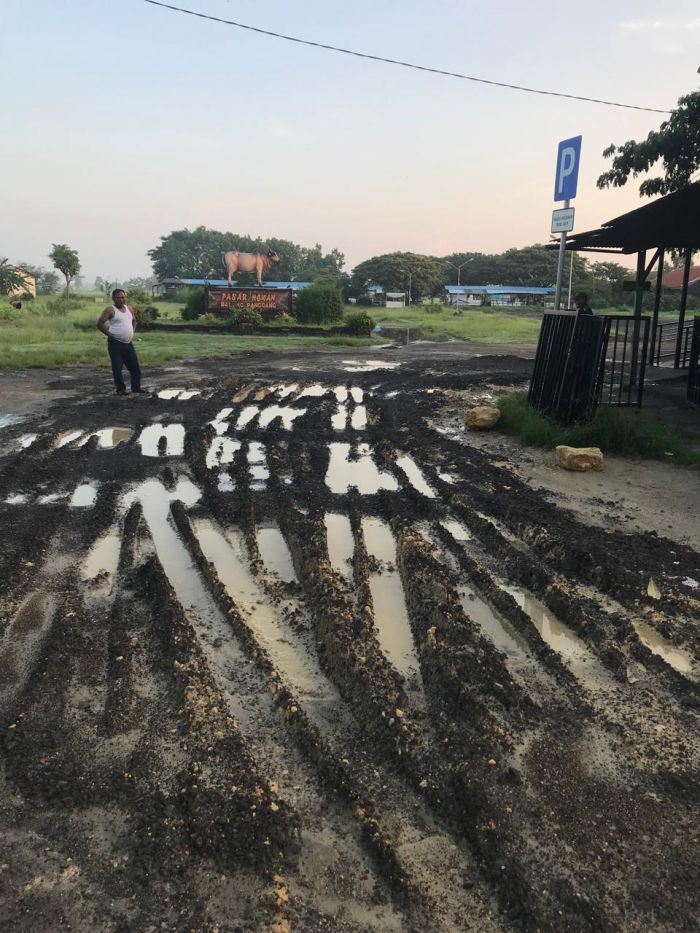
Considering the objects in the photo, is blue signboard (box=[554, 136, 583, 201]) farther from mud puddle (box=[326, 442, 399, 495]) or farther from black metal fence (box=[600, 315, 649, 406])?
mud puddle (box=[326, 442, 399, 495])

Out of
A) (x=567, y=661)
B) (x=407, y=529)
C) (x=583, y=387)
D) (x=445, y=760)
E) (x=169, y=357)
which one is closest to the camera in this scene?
(x=445, y=760)

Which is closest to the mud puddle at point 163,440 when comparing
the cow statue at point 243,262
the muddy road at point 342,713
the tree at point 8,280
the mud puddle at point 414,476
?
the muddy road at point 342,713

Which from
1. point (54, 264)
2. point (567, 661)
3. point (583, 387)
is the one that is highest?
point (54, 264)

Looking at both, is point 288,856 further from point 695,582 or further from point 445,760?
point 695,582

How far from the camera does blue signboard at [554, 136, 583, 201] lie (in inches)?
344

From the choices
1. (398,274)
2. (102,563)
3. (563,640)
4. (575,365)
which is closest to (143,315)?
(575,365)

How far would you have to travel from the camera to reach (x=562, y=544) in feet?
15.8

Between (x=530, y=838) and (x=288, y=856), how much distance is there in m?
0.82

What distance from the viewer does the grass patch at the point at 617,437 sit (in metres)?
7.63

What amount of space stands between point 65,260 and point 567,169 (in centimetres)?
5563

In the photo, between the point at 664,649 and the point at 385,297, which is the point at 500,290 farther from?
the point at 664,649

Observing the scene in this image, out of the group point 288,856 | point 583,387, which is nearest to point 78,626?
point 288,856

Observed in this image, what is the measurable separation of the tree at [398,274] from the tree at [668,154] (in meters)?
59.6

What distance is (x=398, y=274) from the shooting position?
262 ft
